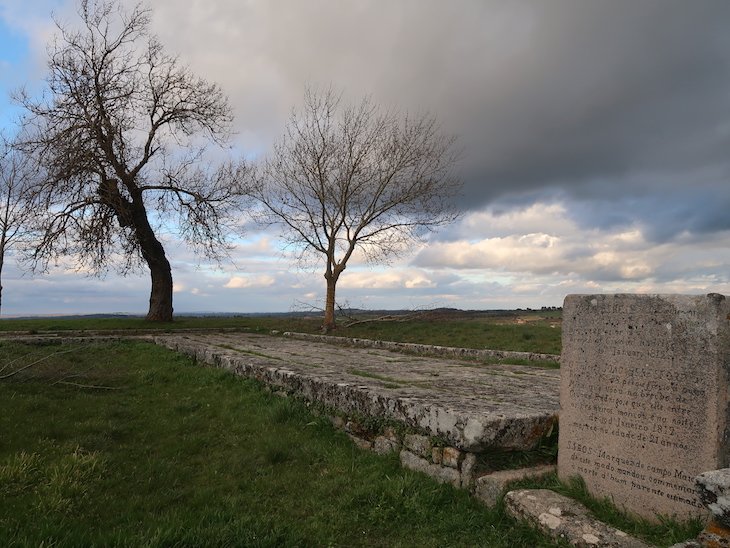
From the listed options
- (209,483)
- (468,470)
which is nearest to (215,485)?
(209,483)

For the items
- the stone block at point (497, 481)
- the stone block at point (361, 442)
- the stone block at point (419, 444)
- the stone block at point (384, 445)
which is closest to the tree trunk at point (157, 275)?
Answer: the stone block at point (361, 442)

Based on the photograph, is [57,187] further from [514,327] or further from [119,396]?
[514,327]

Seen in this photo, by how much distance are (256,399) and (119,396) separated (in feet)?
7.85

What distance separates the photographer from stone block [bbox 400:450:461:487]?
416cm

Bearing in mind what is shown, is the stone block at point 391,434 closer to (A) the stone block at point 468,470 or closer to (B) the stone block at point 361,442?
(B) the stone block at point 361,442

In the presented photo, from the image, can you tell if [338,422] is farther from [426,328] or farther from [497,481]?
[426,328]

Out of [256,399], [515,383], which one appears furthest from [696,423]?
[256,399]

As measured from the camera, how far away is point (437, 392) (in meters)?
5.55

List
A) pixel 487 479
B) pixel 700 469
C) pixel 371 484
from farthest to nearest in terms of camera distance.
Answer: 1. pixel 371 484
2. pixel 487 479
3. pixel 700 469

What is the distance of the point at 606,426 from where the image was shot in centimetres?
366

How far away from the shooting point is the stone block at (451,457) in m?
4.18

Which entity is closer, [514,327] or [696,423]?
[696,423]

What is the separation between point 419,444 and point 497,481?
912mm

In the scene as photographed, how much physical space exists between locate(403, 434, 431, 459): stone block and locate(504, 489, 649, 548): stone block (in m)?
0.95
